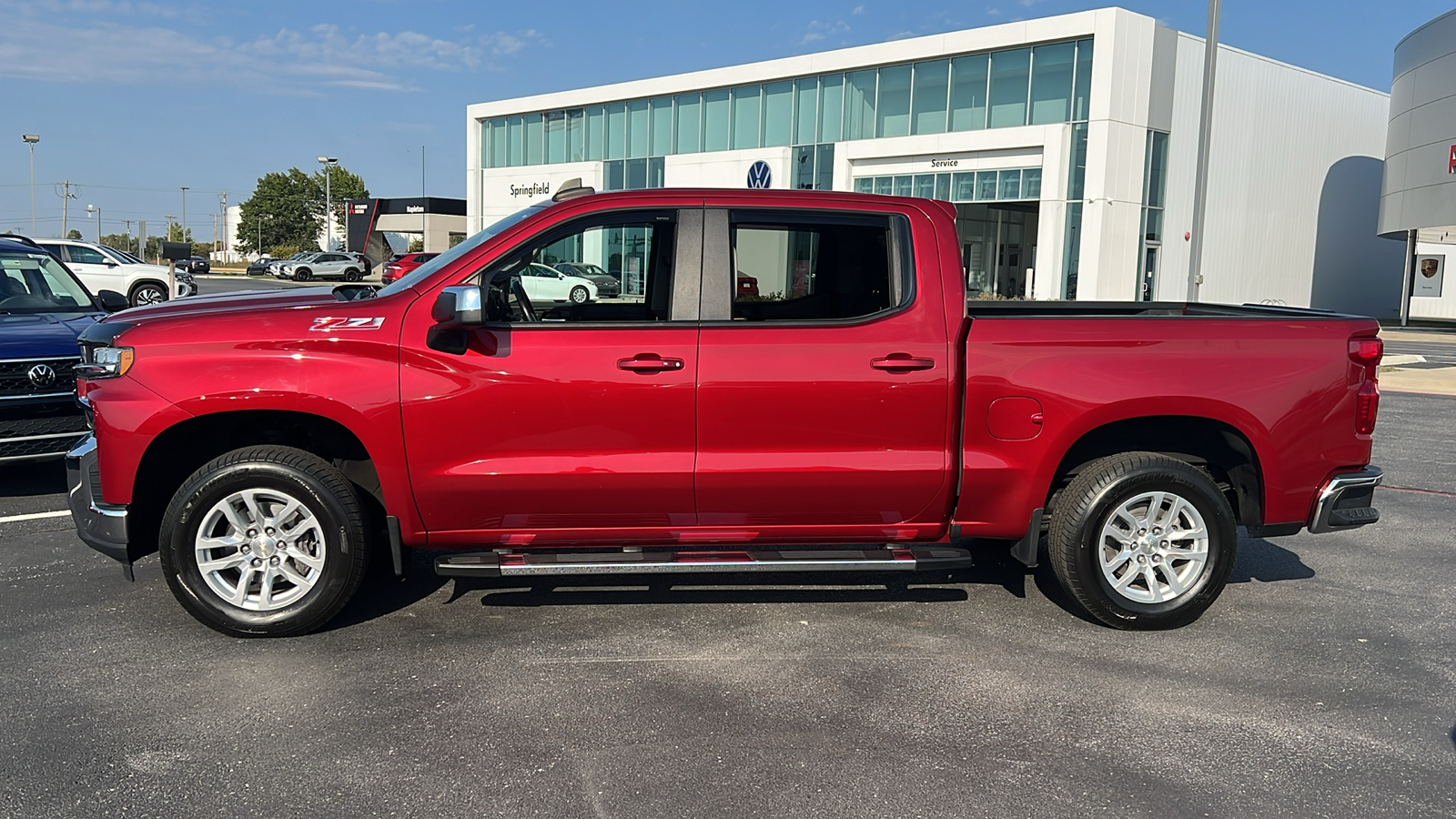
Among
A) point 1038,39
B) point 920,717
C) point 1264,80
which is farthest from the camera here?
point 1264,80

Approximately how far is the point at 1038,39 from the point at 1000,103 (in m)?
2.36

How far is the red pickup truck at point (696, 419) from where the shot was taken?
15.0 ft

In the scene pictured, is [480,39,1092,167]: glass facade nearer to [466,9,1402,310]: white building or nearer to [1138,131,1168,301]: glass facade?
[466,9,1402,310]: white building

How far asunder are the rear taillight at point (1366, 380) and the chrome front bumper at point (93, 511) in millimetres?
5484

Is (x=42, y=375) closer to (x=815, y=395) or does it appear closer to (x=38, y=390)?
(x=38, y=390)

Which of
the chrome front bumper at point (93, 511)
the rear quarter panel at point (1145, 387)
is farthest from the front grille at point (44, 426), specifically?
the rear quarter panel at point (1145, 387)

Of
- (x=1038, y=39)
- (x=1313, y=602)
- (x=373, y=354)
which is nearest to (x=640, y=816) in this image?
(x=373, y=354)

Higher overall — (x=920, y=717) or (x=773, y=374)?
(x=773, y=374)

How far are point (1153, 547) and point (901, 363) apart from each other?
4.88 feet

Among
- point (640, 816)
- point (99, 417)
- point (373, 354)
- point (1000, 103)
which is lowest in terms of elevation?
point (640, 816)

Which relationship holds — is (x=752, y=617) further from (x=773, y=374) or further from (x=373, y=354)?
(x=373, y=354)

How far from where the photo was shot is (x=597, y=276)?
5.09 m

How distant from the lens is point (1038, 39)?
35281 millimetres

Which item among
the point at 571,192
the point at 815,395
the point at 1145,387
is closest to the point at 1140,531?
the point at 1145,387
